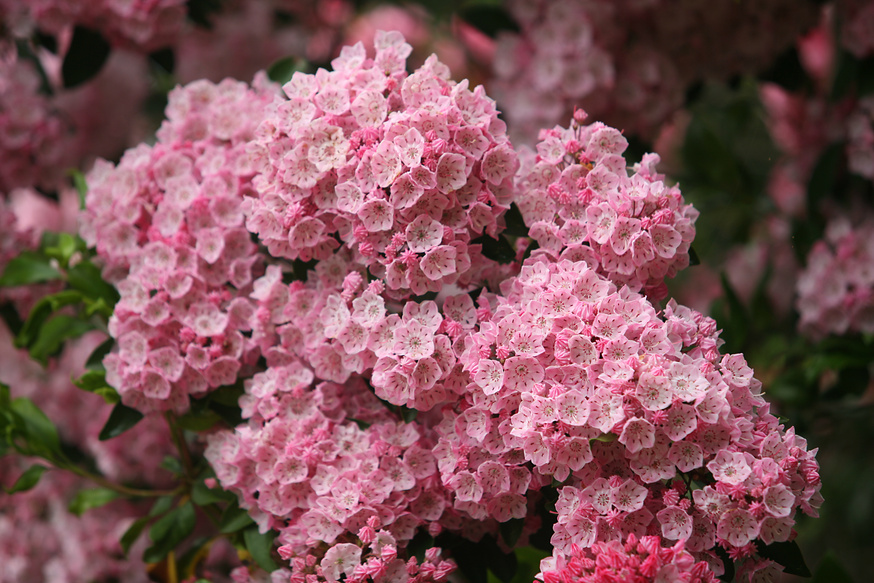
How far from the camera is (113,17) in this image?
135 centimetres

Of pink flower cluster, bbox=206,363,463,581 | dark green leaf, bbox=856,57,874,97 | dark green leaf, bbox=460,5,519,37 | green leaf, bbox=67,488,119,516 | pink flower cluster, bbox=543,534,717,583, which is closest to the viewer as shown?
pink flower cluster, bbox=543,534,717,583

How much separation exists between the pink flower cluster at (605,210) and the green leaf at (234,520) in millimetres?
514

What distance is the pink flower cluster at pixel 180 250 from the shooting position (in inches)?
37.2

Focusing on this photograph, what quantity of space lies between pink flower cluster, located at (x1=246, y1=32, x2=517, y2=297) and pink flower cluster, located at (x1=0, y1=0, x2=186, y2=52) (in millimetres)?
619

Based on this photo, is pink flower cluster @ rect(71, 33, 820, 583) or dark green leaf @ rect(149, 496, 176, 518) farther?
dark green leaf @ rect(149, 496, 176, 518)

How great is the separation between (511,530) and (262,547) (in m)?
0.31

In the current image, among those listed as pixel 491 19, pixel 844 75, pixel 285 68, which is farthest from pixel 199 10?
pixel 844 75

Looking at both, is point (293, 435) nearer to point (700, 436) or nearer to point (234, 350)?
point (234, 350)

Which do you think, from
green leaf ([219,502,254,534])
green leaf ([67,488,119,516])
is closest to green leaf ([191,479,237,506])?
green leaf ([219,502,254,534])

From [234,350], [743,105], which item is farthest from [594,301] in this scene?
[743,105]

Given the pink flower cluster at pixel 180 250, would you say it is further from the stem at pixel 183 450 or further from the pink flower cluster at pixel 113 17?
the pink flower cluster at pixel 113 17

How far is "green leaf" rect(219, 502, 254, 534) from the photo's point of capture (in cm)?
94

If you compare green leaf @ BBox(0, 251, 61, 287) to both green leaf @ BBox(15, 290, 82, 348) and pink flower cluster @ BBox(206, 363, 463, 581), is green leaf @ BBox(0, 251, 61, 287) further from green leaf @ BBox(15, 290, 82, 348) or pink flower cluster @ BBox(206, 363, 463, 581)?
pink flower cluster @ BBox(206, 363, 463, 581)

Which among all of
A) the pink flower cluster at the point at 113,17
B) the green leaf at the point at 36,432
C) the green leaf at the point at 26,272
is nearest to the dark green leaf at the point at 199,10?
the pink flower cluster at the point at 113,17
